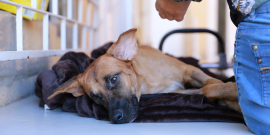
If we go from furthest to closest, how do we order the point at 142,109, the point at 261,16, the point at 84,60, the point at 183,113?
the point at 84,60
the point at 142,109
the point at 183,113
the point at 261,16

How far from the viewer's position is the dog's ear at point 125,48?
2.17m

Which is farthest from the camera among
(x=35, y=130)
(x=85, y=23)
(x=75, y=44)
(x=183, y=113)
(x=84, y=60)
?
(x=85, y=23)

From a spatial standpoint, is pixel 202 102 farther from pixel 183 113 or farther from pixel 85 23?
pixel 85 23

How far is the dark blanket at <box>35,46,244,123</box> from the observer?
1707mm

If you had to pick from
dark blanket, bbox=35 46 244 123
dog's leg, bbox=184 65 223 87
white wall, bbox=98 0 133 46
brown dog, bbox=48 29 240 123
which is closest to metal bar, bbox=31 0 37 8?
dark blanket, bbox=35 46 244 123

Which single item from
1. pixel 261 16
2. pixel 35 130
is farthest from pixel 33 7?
pixel 261 16

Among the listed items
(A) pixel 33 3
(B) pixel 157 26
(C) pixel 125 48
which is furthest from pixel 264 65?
(B) pixel 157 26

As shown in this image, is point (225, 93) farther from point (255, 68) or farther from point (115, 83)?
point (115, 83)

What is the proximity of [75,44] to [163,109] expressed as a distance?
7.41ft

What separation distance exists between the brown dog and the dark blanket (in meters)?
0.07

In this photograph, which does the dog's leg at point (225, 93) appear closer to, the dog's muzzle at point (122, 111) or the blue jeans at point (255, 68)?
the blue jeans at point (255, 68)

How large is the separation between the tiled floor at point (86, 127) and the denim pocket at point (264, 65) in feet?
0.93

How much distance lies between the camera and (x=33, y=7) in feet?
7.70

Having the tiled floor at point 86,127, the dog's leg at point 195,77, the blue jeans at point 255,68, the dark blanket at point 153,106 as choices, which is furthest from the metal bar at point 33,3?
the blue jeans at point 255,68
